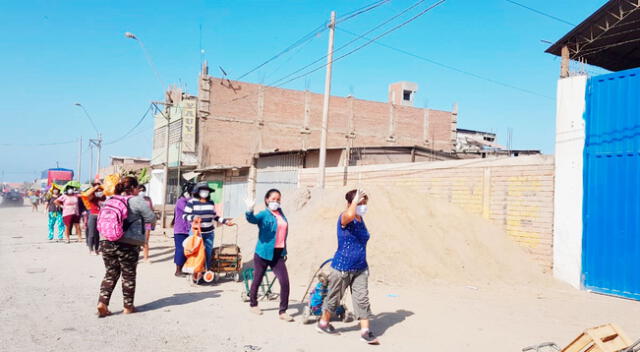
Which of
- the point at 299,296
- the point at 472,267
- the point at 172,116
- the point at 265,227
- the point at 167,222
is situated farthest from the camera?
the point at 172,116

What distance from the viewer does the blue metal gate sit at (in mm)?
8492

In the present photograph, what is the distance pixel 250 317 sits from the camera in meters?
6.25

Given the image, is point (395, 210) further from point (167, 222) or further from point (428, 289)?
point (167, 222)

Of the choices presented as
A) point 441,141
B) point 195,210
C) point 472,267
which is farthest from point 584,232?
point 441,141

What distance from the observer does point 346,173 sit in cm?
1705

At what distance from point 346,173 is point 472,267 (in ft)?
25.2

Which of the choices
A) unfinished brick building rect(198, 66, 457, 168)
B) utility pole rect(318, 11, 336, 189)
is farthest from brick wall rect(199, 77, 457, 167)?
utility pole rect(318, 11, 336, 189)

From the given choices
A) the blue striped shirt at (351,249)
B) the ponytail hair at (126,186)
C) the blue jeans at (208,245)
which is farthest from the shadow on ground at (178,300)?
the blue striped shirt at (351,249)

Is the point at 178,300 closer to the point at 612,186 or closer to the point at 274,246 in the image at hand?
the point at 274,246

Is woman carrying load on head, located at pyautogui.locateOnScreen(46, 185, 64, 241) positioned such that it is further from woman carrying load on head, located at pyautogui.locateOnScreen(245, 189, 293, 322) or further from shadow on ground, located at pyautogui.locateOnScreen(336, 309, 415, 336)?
shadow on ground, located at pyautogui.locateOnScreen(336, 309, 415, 336)

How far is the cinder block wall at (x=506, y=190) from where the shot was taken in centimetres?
1007

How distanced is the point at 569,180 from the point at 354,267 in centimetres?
628

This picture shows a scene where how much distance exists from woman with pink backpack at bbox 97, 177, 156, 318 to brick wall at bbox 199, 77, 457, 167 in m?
22.5

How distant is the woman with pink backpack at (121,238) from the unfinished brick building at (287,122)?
19.2m
